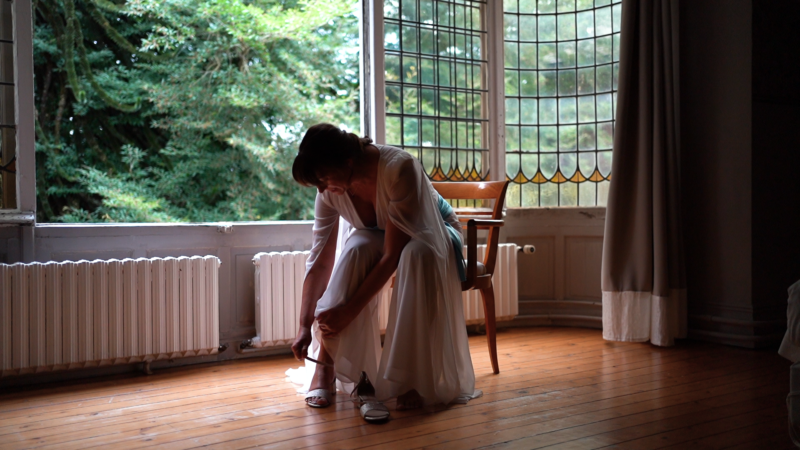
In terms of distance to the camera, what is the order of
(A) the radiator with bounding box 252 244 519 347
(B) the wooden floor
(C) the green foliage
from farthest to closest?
(C) the green foliage
(A) the radiator with bounding box 252 244 519 347
(B) the wooden floor

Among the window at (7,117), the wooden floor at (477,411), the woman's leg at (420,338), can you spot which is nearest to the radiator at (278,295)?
the wooden floor at (477,411)

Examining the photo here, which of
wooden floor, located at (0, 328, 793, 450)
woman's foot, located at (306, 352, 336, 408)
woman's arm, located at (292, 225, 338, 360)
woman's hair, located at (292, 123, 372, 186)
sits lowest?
wooden floor, located at (0, 328, 793, 450)

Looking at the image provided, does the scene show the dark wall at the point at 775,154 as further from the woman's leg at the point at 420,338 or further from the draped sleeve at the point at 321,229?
the draped sleeve at the point at 321,229

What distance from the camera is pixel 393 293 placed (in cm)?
216

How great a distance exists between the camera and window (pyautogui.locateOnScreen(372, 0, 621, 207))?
3432 millimetres

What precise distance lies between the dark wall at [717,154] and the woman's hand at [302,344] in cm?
221

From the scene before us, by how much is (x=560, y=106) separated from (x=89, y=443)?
3141 millimetres

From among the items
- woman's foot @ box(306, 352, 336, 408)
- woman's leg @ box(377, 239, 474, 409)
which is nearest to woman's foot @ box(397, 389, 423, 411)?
woman's leg @ box(377, 239, 474, 409)

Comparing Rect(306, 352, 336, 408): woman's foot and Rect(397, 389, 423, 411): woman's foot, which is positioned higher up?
Rect(306, 352, 336, 408): woman's foot

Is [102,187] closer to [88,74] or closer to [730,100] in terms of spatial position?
[88,74]

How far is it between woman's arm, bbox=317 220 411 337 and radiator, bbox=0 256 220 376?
90 cm

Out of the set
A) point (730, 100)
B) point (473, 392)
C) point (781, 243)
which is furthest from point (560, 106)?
point (473, 392)

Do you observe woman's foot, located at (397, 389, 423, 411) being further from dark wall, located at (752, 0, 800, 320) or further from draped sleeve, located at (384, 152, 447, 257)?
dark wall, located at (752, 0, 800, 320)

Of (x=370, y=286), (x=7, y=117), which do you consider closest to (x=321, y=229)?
(x=370, y=286)
